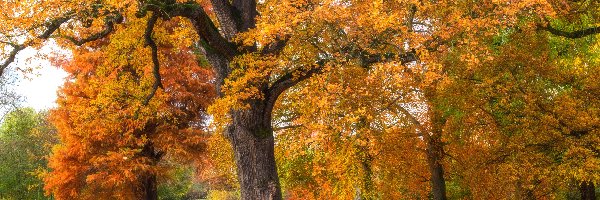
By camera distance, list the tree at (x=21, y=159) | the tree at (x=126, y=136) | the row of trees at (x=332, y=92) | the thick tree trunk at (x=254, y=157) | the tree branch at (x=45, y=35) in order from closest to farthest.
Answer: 1. the tree branch at (x=45, y=35)
2. the row of trees at (x=332, y=92)
3. the thick tree trunk at (x=254, y=157)
4. the tree at (x=126, y=136)
5. the tree at (x=21, y=159)

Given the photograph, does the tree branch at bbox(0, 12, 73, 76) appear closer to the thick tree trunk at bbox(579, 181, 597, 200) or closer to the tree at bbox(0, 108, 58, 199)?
the thick tree trunk at bbox(579, 181, 597, 200)

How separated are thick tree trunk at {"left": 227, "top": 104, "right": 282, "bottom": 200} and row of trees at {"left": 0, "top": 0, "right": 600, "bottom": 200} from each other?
0.09 ft

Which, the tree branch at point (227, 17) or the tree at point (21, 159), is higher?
the tree at point (21, 159)

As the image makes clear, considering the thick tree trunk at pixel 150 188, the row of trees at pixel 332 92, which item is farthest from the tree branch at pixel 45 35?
the thick tree trunk at pixel 150 188

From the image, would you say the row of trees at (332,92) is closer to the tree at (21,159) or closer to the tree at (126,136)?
the tree at (126,136)

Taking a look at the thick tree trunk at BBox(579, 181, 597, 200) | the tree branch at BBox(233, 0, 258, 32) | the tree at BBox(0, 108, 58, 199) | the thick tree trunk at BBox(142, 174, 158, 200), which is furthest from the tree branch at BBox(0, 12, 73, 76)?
the tree at BBox(0, 108, 58, 199)

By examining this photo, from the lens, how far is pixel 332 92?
960 cm

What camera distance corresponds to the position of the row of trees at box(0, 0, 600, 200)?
31.9 feet

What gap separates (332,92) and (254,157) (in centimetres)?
232

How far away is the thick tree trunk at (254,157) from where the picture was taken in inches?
427

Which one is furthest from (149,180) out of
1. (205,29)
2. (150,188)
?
(205,29)

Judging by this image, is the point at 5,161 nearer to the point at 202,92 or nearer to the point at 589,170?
the point at 202,92

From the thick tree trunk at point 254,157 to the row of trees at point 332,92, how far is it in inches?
1.1

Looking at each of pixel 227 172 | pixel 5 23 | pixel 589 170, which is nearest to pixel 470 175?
pixel 589 170
